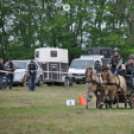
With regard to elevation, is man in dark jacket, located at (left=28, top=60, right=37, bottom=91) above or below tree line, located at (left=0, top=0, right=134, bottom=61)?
below

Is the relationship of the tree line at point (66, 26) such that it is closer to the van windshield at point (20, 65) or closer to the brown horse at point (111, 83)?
the van windshield at point (20, 65)

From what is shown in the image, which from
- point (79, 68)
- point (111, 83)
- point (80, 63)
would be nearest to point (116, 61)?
point (111, 83)

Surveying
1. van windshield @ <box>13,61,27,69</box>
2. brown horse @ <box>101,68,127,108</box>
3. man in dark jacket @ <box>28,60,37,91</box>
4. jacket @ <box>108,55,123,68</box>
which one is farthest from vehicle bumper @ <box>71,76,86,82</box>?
brown horse @ <box>101,68,127,108</box>

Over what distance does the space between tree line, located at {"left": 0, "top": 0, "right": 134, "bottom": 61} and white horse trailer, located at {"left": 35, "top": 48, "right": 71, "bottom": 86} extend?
30.0 feet

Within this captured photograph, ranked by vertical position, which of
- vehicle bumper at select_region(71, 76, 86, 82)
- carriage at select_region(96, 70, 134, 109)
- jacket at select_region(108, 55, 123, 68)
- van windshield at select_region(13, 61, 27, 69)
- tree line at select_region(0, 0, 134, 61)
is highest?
tree line at select_region(0, 0, 134, 61)

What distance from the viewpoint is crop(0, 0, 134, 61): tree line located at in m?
46.7

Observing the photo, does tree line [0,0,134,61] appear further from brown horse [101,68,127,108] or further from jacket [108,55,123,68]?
brown horse [101,68,127,108]

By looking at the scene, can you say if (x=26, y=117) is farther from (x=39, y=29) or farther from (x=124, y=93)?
(x=39, y=29)

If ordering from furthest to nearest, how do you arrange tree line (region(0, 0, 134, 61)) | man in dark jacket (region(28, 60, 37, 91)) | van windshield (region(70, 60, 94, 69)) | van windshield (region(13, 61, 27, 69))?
tree line (region(0, 0, 134, 61)) < van windshield (region(70, 60, 94, 69)) < van windshield (region(13, 61, 27, 69)) < man in dark jacket (region(28, 60, 37, 91))

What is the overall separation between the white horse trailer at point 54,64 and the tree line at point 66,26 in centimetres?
913

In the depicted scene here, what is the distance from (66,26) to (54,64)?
412 inches

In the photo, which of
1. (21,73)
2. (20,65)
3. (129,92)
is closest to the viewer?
(129,92)

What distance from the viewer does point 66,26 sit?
1841 inches

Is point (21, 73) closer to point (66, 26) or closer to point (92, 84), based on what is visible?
point (66, 26)
